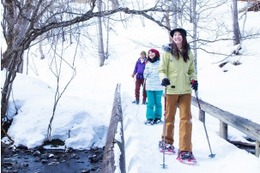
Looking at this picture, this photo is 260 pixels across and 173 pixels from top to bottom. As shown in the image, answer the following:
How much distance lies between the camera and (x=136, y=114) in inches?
369

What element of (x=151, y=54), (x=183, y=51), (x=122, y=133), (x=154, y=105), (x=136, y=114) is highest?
(x=151, y=54)

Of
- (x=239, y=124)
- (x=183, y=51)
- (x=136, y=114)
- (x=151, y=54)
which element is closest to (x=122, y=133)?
(x=183, y=51)

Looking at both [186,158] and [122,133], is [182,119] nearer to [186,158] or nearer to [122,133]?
[186,158]

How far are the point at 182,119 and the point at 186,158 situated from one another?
0.59m

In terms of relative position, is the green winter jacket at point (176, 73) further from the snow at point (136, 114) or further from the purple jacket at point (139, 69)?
the purple jacket at point (139, 69)

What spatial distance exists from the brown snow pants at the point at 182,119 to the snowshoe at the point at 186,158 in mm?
59

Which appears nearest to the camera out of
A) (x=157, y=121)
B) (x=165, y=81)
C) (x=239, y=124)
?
(x=165, y=81)

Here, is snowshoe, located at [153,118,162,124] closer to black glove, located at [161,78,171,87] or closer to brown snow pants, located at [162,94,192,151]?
brown snow pants, located at [162,94,192,151]

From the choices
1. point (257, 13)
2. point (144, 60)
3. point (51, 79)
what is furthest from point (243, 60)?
point (51, 79)

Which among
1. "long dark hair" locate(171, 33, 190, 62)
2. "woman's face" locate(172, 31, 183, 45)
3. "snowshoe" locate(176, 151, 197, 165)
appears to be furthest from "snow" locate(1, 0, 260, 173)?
"woman's face" locate(172, 31, 183, 45)

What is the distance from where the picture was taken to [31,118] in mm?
10984

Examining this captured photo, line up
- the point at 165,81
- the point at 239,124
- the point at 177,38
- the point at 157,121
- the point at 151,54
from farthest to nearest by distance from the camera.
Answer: the point at 151,54, the point at 157,121, the point at 239,124, the point at 177,38, the point at 165,81

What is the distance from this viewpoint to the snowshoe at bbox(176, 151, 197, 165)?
510 centimetres

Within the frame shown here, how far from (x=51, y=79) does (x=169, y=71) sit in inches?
1012
